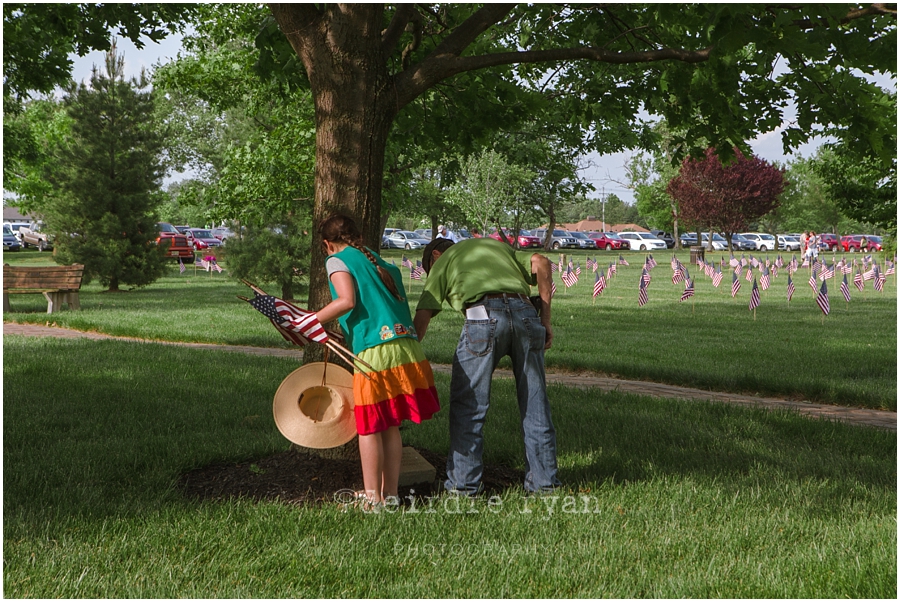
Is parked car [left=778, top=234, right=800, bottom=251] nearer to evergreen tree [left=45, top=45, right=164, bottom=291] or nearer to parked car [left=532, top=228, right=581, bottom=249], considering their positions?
parked car [left=532, top=228, right=581, bottom=249]

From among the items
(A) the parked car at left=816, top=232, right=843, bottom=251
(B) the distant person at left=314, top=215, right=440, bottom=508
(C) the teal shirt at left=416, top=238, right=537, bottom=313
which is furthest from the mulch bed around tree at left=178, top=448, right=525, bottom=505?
(A) the parked car at left=816, top=232, right=843, bottom=251

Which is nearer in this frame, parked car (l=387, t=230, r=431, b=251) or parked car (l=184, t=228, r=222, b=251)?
parked car (l=184, t=228, r=222, b=251)

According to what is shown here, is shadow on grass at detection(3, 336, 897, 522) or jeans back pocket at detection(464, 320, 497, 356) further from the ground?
jeans back pocket at detection(464, 320, 497, 356)

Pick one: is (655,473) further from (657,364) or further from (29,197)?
(29,197)

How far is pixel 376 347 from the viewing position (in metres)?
4.36

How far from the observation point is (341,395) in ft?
14.9

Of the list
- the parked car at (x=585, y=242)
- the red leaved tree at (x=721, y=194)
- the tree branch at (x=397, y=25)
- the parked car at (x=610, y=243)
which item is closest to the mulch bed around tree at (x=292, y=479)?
the tree branch at (x=397, y=25)

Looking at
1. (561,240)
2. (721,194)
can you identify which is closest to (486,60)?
(721,194)

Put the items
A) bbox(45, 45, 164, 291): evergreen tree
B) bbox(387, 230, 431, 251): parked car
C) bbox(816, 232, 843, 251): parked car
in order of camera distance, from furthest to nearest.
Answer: bbox(816, 232, 843, 251): parked car < bbox(387, 230, 431, 251): parked car < bbox(45, 45, 164, 291): evergreen tree

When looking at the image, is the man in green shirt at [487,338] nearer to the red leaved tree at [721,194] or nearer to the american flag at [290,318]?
the american flag at [290,318]

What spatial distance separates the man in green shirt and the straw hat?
1.81 ft

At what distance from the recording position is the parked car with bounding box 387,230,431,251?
6106 centimetres

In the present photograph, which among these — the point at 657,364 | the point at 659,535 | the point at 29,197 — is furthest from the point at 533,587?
the point at 29,197

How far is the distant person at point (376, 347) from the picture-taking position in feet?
14.2
